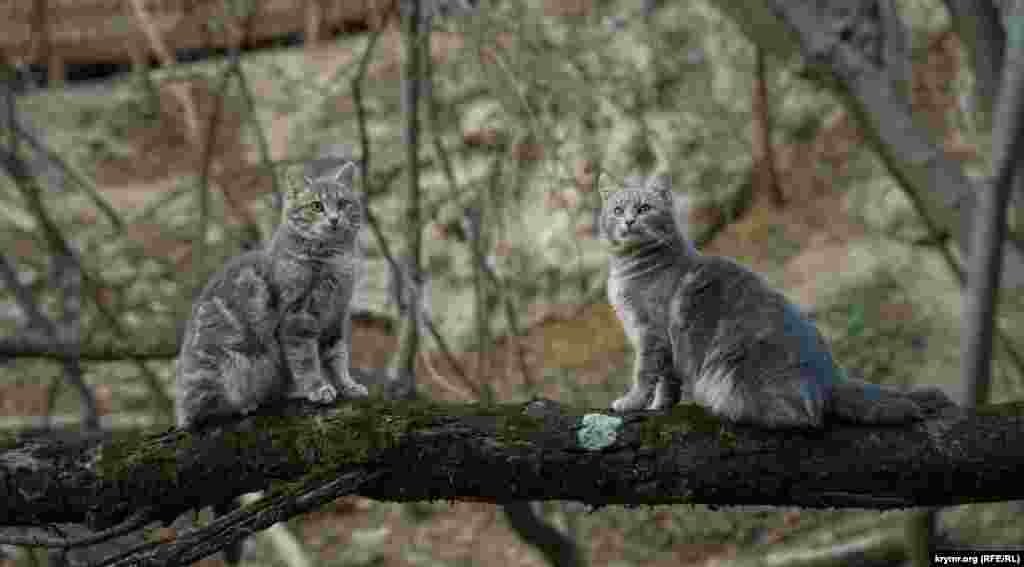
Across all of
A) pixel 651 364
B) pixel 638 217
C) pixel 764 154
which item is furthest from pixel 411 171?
pixel 764 154

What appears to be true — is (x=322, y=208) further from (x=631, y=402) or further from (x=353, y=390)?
(x=631, y=402)

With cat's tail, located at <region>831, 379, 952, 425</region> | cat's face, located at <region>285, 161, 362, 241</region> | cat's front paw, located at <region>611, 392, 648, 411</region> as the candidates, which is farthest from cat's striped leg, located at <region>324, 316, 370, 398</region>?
cat's tail, located at <region>831, 379, 952, 425</region>

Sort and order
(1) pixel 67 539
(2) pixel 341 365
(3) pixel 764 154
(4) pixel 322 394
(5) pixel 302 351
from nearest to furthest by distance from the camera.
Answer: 1. (1) pixel 67 539
2. (4) pixel 322 394
3. (5) pixel 302 351
4. (2) pixel 341 365
5. (3) pixel 764 154

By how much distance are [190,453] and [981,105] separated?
4.48 metres

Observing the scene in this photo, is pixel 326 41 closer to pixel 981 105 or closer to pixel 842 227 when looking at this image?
pixel 842 227

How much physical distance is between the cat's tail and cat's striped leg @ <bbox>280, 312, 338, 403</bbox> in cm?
159

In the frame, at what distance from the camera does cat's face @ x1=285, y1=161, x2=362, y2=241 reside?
12.4 ft

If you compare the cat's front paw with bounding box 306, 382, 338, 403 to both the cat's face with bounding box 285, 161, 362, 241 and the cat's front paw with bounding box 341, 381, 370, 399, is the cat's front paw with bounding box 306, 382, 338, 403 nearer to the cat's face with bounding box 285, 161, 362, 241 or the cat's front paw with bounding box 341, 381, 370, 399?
the cat's front paw with bounding box 341, 381, 370, 399

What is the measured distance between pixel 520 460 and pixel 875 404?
1.02 m

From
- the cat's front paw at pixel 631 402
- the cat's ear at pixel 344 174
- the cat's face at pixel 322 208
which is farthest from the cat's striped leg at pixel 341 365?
the cat's front paw at pixel 631 402

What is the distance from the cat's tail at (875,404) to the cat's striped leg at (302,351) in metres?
1.59

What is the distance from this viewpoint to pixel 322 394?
11.3 feet

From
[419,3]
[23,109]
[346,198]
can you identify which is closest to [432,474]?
[346,198]

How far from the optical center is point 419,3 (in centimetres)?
548
